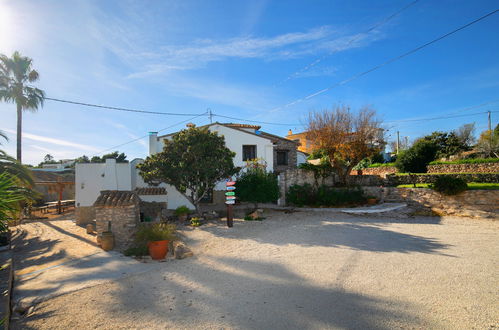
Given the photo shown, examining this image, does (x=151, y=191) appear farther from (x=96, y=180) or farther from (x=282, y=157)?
(x=282, y=157)

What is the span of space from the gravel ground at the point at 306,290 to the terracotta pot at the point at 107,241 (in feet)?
10.1

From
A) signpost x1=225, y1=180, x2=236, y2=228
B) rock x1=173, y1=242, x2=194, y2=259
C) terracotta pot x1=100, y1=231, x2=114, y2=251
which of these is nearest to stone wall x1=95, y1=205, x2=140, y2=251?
terracotta pot x1=100, y1=231, x2=114, y2=251

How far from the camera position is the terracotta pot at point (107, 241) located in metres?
8.88

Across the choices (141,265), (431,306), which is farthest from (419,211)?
(141,265)

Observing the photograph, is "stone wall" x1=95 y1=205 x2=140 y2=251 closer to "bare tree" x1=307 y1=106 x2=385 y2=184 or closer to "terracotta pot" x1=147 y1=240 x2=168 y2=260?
"terracotta pot" x1=147 y1=240 x2=168 y2=260

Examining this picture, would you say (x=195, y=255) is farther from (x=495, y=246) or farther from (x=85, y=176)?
(x=85, y=176)

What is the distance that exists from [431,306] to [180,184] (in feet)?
37.4

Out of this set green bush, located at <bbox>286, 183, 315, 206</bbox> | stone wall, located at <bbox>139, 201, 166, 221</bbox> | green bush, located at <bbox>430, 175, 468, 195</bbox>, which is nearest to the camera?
green bush, located at <bbox>430, 175, 468, 195</bbox>

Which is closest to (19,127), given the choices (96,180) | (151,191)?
(96,180)

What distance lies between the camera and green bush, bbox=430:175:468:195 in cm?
1279

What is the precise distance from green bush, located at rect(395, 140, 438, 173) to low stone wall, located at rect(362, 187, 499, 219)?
26.9ft

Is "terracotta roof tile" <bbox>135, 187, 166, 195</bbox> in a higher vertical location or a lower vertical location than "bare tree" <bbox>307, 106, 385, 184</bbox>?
lower

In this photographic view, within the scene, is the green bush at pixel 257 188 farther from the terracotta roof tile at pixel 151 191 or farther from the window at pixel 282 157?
the window at pixel 282 157

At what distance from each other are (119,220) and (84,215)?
22.2 ft
